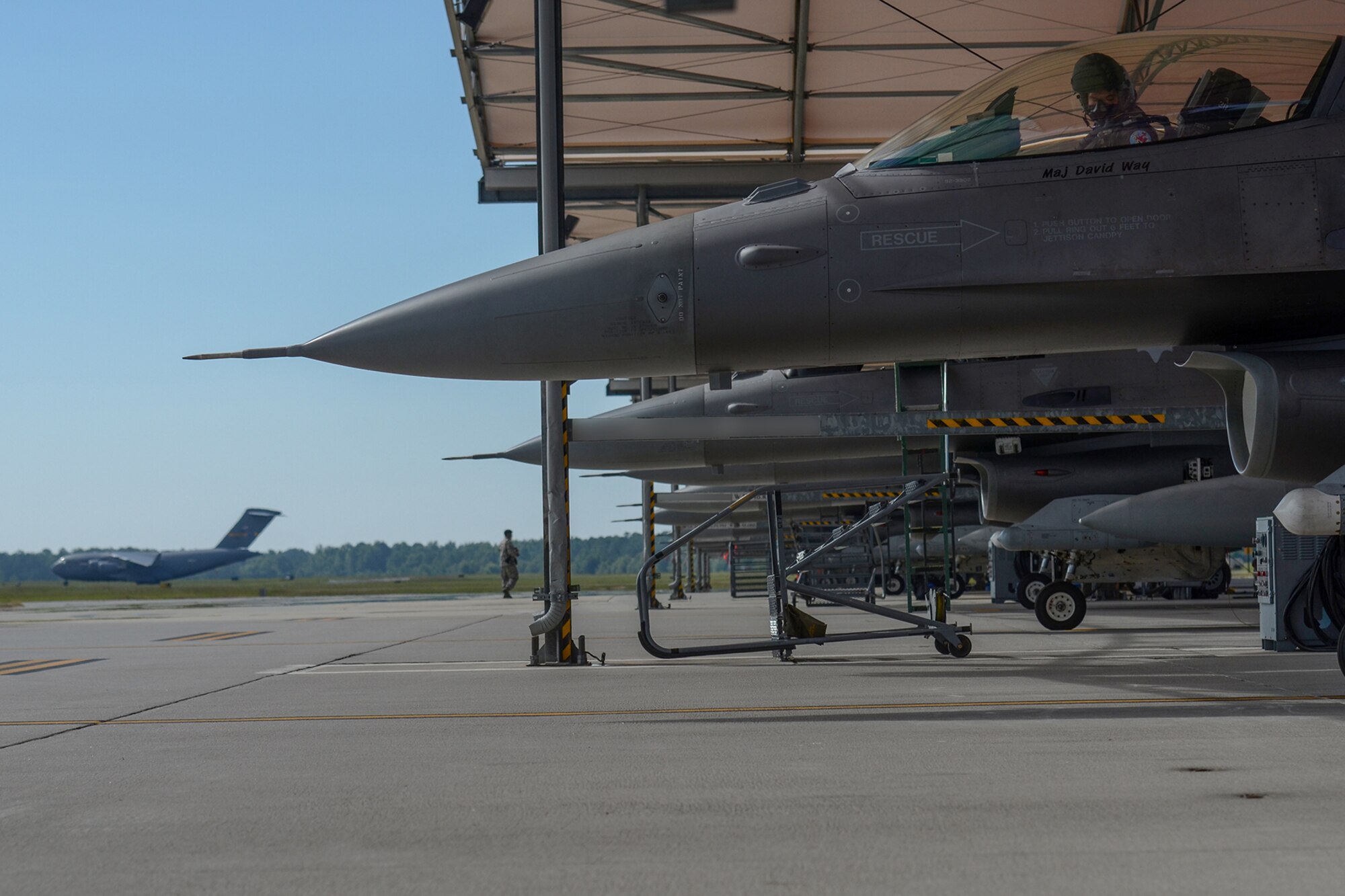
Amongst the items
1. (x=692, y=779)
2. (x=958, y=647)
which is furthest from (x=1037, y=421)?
(x=692, y=779)

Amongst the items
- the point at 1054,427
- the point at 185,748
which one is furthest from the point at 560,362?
the point at 1054,427

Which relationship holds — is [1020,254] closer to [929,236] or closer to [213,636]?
[929,236]

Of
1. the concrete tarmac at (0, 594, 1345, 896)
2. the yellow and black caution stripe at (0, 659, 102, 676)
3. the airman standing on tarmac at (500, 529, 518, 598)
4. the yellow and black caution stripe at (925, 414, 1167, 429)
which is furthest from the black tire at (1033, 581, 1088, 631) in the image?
the airman standing on tarmac at (500, 529, 518, 598)

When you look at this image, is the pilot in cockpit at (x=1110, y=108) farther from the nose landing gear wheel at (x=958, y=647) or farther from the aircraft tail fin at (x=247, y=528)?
the aircraft tail fin at (x=247, y=528)

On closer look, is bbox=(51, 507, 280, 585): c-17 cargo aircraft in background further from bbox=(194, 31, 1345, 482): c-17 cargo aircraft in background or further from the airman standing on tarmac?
bbox=(194, 31, 1345, 482): c-17 cargo aircraft in background

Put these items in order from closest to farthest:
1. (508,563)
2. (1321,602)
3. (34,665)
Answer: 1. (1321,602)
2. (34,665)
3. (508,563)

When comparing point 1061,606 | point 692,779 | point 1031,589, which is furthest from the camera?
point 1031,589

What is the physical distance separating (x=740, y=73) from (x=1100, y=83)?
8.87 meters

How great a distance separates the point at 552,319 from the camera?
19.3ft

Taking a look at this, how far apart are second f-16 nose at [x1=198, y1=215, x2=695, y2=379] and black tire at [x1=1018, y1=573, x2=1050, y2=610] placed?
7042 millimetres

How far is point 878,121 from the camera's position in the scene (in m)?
15.4

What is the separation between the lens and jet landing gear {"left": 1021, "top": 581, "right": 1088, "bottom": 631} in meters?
10.5

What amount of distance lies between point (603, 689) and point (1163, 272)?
11.9ft

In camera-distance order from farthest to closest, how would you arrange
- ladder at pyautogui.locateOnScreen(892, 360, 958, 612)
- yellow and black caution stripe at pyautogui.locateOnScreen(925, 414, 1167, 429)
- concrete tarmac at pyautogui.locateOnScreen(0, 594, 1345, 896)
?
yellow and black caution stripe at pyautogui.locateOnScreen(925, 414, 1167, 429) < ladder at pyautogui.locateOnScreen(892, 360, 958, 612) < concrete tarmac at pyautogui.locateOnScreen(0, 594, 1345, 896)
